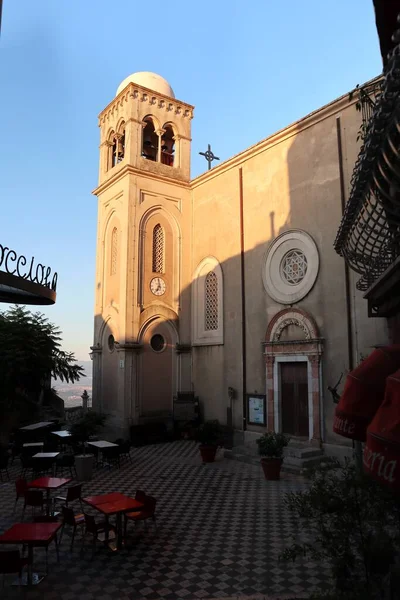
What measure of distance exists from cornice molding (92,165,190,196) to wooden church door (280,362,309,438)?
9.90 metres

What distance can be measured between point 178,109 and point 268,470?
16.7 metres

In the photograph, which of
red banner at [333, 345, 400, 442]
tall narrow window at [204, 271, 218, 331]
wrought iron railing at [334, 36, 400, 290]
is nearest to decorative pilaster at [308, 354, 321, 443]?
tall narrow window at [204, 271, 218, 331]

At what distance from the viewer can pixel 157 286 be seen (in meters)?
20.1

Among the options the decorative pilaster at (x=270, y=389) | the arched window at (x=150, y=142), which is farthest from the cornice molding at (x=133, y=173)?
the decorative pilaster at (x=270, y=389)

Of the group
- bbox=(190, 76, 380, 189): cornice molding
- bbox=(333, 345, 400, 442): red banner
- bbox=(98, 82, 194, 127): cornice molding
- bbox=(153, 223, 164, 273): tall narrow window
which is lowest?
bbox=(333, 345, 400, 442): red banner

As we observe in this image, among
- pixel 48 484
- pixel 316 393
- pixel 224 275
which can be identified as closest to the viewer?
pixel 48 484

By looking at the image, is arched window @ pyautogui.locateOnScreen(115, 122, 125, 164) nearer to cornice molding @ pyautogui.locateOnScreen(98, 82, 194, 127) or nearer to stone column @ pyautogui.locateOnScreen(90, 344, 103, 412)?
cornice molding @ pyautogui.locateOnScreen(98, 82, 194, 127)

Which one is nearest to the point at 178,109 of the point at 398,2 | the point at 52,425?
the point at 52,425

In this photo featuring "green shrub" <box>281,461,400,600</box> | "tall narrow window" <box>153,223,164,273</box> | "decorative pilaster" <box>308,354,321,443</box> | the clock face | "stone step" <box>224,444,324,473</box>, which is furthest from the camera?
"tall narrow window" <box>153,223,164,273</box>

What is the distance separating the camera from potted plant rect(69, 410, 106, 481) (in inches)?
484

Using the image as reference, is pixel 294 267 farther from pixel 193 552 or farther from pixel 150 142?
pixel 193 552

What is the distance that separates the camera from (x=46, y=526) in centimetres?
678

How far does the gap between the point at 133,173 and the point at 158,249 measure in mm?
3376

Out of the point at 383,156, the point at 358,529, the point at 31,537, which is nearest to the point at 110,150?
the point at 31,537
